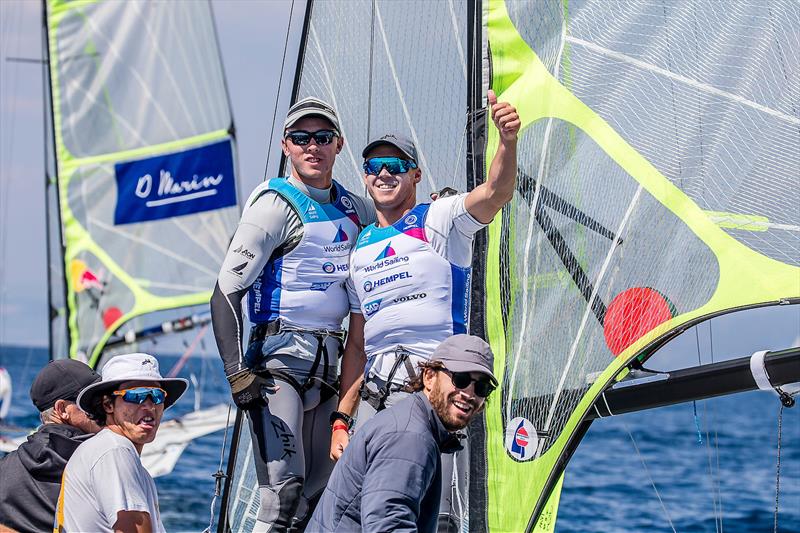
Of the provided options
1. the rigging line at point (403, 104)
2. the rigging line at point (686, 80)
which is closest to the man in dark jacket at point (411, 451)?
the rigging line at point (686, 80)

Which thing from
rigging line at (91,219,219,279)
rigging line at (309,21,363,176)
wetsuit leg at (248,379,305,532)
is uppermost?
rigging line at (91,219,219,279)

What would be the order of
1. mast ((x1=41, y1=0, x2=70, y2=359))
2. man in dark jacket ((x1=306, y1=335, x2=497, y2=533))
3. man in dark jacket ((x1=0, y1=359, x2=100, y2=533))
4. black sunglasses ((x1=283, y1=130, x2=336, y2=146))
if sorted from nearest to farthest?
man in dark jacket ((x1=306, y1=335, x2=497, y2=533)) → man in dark jacket ((x1=0, y1=359, x2=100, y2=533)) → black sunglasses ((x1=283, y1=130, x2=336, y2=146)) → mast ((x1=41, y1=0, x2=70, y2=359))

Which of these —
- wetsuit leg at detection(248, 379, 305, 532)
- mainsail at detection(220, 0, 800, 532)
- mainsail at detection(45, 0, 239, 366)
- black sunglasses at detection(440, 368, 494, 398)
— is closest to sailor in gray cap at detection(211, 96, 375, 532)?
wetsuit leg at detection(248, 379, 305, 532)

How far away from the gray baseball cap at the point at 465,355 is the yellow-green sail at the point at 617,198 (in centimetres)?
135

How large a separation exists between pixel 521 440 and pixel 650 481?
2195 mm

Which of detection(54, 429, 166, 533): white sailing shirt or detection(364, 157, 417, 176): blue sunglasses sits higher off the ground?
detection(364, 157, 417, 176): blue sunglasses

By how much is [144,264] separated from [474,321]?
13137mm

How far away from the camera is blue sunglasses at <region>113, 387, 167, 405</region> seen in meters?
4.07

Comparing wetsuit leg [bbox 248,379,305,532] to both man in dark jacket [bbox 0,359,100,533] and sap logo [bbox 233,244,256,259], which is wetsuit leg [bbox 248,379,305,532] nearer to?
sap logo [bbox 233,244,256,259]

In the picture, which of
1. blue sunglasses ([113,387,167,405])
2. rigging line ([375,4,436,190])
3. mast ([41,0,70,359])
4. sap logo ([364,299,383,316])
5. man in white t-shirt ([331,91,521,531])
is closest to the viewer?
blue sunglasses ([113,387,167,405])

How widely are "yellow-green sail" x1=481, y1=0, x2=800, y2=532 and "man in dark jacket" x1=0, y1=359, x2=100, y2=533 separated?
1.67m

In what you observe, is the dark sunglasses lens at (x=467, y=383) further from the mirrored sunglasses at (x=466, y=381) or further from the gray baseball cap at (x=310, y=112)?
the gray baseball cap at (x=310, y=112)

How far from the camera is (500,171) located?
14.8ft

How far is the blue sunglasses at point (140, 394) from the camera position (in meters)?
4.07
